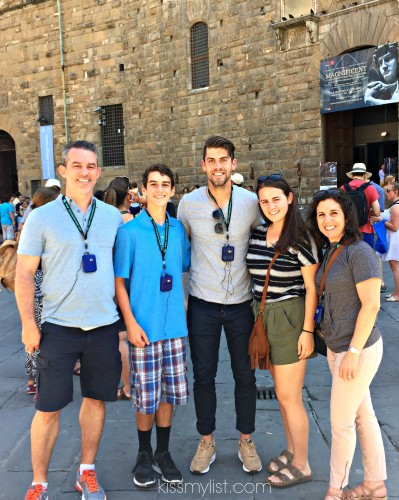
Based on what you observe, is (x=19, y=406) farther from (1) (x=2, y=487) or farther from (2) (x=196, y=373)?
(2) (x=196, y=373)

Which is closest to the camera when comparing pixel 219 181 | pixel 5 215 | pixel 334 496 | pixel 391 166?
pixel 334 496

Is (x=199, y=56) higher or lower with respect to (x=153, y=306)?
higher

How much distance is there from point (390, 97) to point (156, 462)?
11.3 metres

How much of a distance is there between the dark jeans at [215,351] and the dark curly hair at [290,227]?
49cm

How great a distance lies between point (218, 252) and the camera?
2818mm

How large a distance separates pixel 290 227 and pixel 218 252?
0.45 meters

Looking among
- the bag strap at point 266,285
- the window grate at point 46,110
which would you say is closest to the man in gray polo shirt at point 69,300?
the bag strap at point 266,285

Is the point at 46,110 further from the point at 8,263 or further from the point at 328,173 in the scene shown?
the point at 8,263

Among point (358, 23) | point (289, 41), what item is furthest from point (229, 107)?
point (358, 23)

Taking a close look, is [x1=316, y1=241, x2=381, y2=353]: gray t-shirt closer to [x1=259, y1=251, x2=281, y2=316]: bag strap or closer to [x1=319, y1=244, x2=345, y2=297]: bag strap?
[x1=319, y1=244, x2=345, y2=297]: bag strap

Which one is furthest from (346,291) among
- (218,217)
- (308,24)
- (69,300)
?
(308,24)

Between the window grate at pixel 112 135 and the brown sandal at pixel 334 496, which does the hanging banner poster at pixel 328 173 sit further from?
the brown sandal at pixel 334 496

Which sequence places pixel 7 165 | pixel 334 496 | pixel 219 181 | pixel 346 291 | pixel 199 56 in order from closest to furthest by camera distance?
pixel 346 291, pixel 334 496, pixel 219 181, pixel 199 56, pixel 7 165

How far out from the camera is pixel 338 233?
2.48 metres
